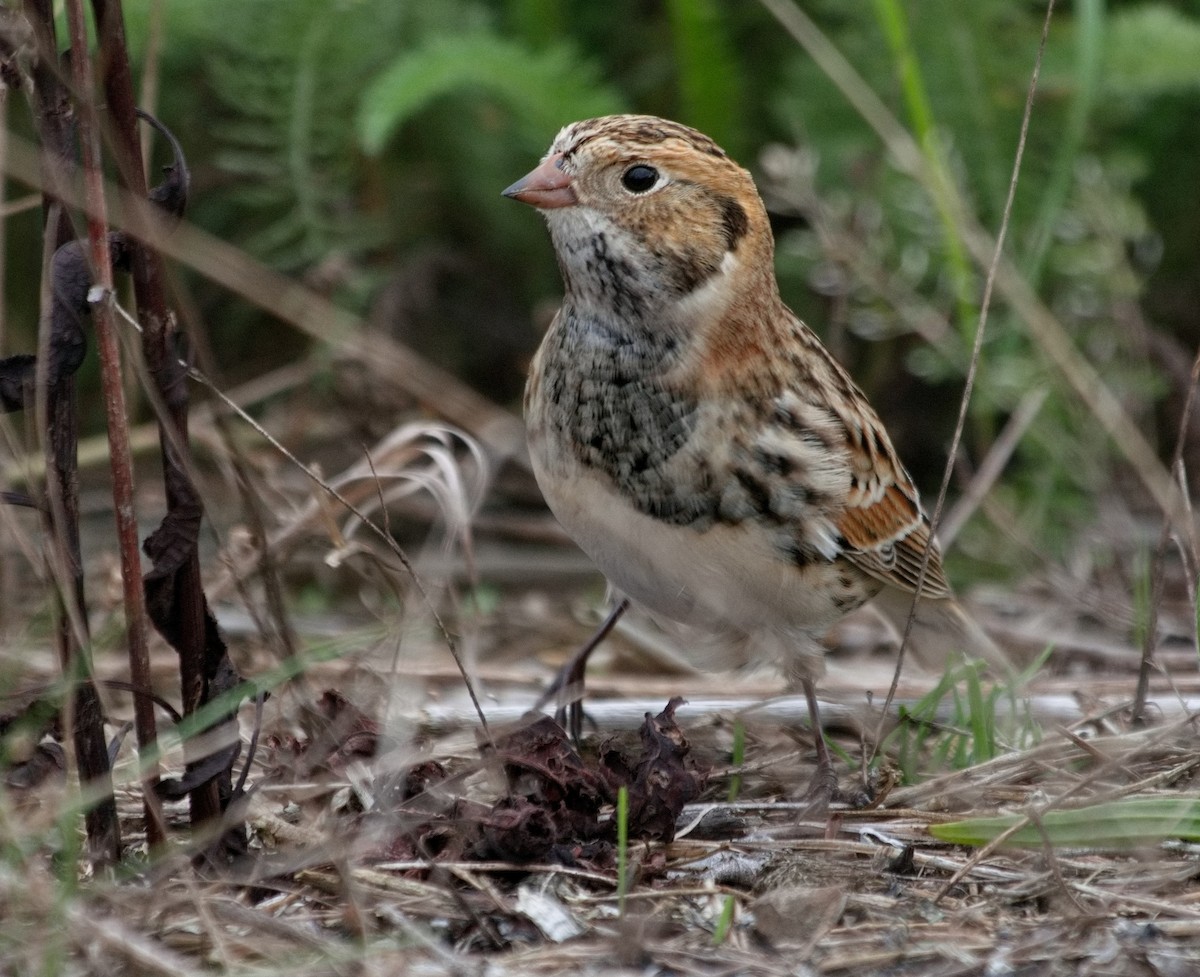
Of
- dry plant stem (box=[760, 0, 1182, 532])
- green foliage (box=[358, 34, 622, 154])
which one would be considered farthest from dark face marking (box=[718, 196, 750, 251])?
green foliage (box=[358, 34, 622, 154])

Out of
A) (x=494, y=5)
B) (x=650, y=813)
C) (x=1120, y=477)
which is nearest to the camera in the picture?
(x=650, y=813)

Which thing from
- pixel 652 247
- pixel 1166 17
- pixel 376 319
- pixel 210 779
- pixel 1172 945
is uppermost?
pixel 1166 17

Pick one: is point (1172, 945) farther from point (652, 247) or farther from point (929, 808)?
point (652, 247)

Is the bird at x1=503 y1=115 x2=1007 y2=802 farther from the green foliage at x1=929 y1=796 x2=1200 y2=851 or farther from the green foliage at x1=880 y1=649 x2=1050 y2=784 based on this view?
the green foliage at x1=929 y1=796 x2=1200 y2=851

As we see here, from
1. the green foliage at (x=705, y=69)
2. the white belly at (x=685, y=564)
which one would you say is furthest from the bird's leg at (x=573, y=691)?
the green foliage at (x=705, y=69)

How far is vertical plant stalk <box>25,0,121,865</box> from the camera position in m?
2.77

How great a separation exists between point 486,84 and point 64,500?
10.3 feet

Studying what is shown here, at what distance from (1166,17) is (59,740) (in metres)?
4.68

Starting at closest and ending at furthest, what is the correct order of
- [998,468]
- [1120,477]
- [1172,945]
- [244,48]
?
[1172,945]
[998,468]
[244,48]
[1120,477]

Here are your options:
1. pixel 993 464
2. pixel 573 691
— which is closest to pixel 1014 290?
pixel 993 464

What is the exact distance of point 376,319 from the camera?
19.9 ft

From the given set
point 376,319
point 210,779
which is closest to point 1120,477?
point 376,319

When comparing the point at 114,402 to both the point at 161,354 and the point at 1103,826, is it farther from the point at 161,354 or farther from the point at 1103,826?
the point at 1103,826

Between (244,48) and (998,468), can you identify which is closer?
(998,468)
